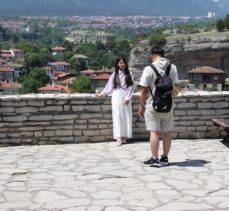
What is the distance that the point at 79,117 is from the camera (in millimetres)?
6727

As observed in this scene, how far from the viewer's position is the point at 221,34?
7394 cm

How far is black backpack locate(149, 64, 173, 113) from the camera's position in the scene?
193 inches

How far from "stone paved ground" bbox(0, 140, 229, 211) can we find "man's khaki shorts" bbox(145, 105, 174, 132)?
43 centimetres

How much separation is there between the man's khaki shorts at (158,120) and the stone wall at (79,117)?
168 centimetres

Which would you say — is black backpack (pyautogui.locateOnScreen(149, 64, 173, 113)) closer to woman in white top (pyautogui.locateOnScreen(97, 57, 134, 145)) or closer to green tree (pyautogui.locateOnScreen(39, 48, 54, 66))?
woman in white top (pyautogui.locateOnScreen(97, 57, 134, 145))

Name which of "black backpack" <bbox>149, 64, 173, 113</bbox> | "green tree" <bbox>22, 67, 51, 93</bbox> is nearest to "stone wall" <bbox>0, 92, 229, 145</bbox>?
"black backpack" <bbox>149, 64, 173, 113</bbox>

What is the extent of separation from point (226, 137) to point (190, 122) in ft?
1.87

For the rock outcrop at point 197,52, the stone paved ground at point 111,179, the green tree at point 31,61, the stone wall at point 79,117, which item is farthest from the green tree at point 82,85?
the stone paved ground at point 111,179

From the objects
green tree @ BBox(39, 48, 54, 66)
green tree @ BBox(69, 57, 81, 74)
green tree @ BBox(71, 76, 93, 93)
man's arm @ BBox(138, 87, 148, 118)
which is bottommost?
green tree @ BBox(71, 76, 93, 93)

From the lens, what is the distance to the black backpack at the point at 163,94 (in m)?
4.91

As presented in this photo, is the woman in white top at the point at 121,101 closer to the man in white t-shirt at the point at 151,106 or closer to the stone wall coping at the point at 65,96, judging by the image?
the stone wall coping at the point at 65,96

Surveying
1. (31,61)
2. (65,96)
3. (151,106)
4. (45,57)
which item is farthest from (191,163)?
(45,57)

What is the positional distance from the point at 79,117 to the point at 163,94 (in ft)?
6.78

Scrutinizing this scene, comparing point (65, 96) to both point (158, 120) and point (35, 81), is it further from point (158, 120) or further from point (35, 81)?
point (35, 81)
